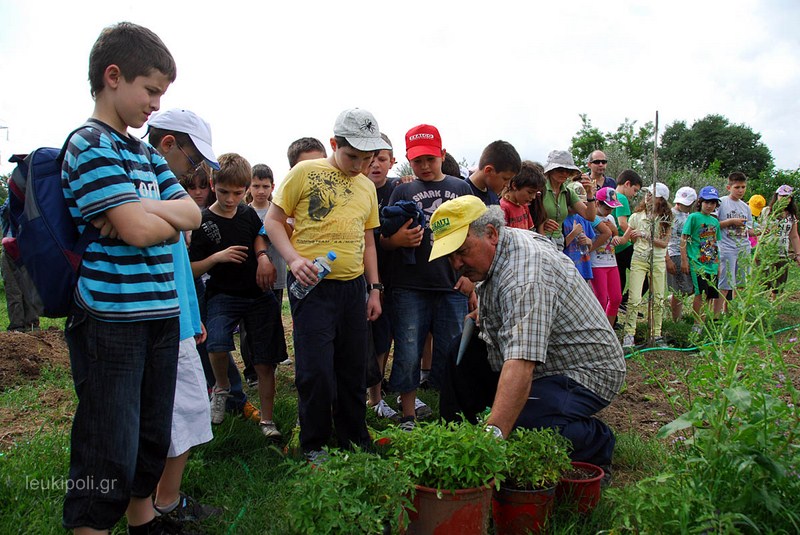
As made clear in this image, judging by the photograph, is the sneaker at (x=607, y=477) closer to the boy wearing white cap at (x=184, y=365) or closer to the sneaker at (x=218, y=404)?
the boy wearing white cap at (x=184, y=365)

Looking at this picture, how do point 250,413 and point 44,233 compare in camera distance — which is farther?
point 250,413

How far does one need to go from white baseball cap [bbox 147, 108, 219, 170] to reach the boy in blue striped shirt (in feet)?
2.11

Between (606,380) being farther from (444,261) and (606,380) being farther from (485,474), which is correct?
(444,261)

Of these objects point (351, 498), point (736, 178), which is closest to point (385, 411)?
point (351, 498)

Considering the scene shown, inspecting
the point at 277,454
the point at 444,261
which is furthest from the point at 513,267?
the point at 277,454

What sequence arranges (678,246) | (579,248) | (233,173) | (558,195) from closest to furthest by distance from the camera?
(233,173) → (558,195) → (579,248) → (678,246)

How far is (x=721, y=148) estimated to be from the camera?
163ft

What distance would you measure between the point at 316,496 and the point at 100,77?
168cm

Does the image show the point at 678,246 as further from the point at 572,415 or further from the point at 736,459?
the point at 736,459

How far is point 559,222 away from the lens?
19.4 feet

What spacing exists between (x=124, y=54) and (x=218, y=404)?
264 cm

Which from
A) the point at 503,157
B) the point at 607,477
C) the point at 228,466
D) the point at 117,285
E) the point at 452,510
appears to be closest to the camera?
the point at 117,285

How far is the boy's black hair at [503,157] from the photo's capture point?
4.63 meters

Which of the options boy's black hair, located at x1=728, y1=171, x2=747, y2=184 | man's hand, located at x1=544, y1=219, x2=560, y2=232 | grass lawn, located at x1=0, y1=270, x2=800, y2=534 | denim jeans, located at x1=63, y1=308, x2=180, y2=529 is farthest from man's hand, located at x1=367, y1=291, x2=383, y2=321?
boy's black hair, located at x1=728, y1=171, x2=747, y2=184
